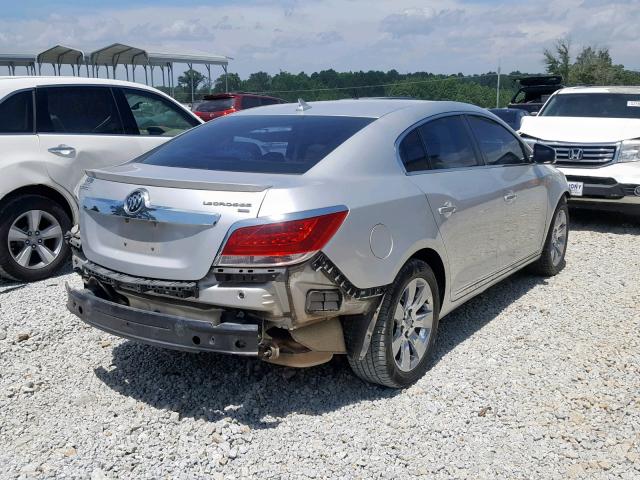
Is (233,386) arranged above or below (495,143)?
below

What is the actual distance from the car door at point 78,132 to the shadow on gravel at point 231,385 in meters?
2.33

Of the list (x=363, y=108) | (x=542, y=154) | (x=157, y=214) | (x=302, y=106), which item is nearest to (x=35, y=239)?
(x=302, y=106)

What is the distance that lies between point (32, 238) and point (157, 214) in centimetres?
312

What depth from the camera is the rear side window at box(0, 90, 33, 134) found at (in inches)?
233

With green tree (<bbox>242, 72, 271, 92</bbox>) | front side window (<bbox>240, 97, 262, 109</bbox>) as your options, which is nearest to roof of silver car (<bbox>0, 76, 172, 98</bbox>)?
front side window (<bbox>240, 97, 262, 109</bbox>)

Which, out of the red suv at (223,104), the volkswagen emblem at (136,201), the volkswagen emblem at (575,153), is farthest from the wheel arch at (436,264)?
the red suv at (223,104)

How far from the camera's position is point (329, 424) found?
3572 millimetres

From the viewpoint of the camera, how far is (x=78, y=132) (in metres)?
6.43

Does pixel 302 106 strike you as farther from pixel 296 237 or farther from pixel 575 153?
pixel 575 153

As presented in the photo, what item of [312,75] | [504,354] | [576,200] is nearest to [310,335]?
[504,354]

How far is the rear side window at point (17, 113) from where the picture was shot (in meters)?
5.92

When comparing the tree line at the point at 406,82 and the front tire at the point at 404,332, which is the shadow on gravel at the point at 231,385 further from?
the tree line at the point at 406,82

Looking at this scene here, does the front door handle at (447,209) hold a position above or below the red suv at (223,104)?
below

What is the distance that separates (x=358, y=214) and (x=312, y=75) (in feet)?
104
